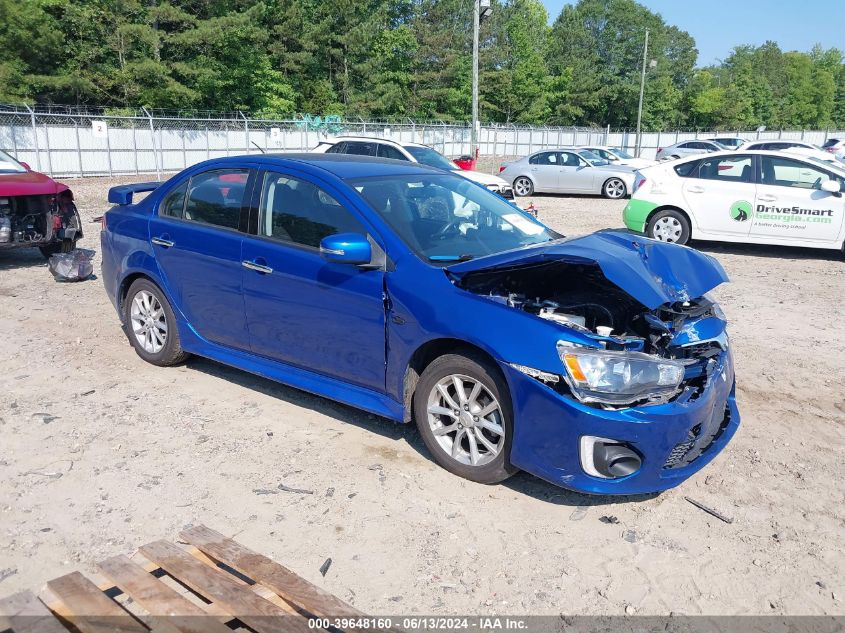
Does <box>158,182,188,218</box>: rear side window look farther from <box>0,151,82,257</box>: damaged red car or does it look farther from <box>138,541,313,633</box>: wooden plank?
<box>0,151,82,257</box>: damaged red car

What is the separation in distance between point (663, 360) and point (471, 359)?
3.24 feet

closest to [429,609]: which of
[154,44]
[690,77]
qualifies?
[154,44]

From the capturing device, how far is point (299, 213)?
189 inches

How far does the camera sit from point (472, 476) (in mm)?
4035

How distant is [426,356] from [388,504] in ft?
2.83

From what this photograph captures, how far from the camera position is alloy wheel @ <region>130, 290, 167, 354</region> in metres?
5.79

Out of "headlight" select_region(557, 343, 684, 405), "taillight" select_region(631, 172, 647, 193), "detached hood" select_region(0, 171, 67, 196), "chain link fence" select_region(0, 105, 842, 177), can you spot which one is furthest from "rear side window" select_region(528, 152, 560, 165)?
"headlight" select_region(557, 343, 684, 405)

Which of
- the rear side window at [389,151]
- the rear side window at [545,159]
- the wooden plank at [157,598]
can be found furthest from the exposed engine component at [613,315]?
the rear side window at [545,159]

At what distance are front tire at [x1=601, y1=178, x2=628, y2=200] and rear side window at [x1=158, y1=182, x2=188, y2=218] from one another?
16976mm

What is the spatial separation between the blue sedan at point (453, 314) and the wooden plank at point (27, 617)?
84.0 inches

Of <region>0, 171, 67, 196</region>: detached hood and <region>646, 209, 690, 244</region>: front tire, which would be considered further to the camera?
<region>646, 209, 690, 244</region>: front tire

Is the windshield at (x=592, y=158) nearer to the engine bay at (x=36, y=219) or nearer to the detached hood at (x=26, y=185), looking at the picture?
the engine bay at (x=36, y=219)

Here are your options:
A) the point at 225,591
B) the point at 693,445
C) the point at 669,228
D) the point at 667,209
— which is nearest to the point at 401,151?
the point at 667,209

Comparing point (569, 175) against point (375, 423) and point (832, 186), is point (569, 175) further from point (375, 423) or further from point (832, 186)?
point (375, 423)
